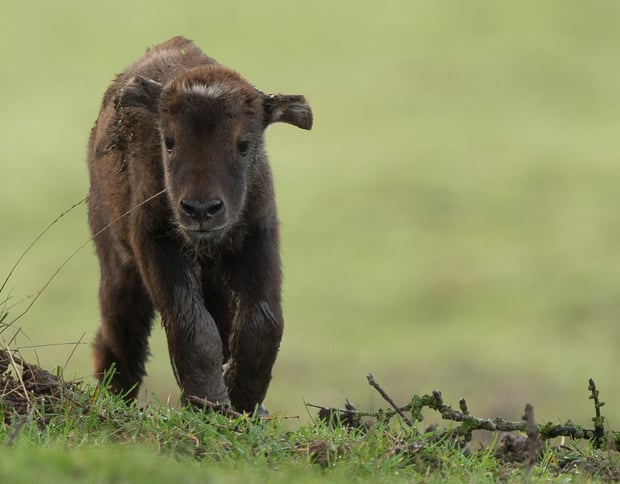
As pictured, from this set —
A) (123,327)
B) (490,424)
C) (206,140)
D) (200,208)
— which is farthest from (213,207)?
(123,327)

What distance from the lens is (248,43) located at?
50.5 m

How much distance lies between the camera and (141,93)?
33.2 feet

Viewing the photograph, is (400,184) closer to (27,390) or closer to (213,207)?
(213,207)

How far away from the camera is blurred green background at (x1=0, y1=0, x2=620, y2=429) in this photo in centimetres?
A: 3272

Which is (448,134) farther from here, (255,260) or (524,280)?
(255,260)

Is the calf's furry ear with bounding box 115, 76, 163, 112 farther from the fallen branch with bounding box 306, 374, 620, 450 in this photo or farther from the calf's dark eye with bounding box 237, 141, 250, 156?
the fallen branch with bounding box 306, 374, 620, 450

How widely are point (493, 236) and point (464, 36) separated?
1616cm

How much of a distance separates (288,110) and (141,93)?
3.52 feet

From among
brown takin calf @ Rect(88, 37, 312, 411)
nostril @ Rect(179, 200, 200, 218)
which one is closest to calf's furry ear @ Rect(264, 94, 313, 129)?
brown takin calf @ Rect(88, 37, 312, 411)

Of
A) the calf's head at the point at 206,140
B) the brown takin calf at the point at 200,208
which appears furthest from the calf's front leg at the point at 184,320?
the calf's head at the point at 206,140

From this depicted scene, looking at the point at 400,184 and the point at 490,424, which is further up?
the point at 400,184

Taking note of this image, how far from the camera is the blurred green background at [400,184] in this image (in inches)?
1288

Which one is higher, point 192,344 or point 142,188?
point 142,188

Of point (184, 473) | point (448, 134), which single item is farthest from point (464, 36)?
point (184, 473)
